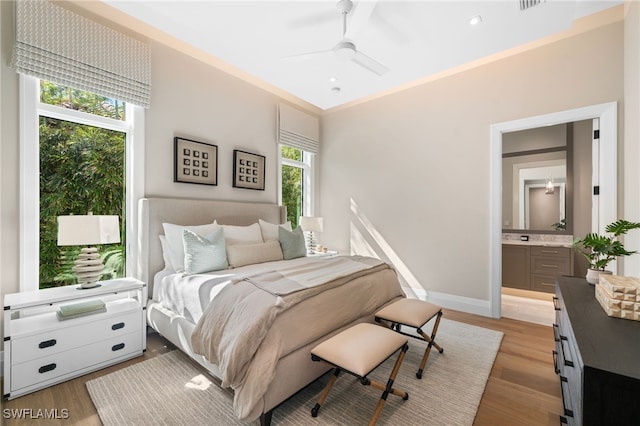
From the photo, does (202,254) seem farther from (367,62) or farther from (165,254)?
(367,62)

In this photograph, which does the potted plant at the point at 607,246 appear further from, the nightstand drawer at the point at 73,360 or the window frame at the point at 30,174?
the window frame at the point at 30,174

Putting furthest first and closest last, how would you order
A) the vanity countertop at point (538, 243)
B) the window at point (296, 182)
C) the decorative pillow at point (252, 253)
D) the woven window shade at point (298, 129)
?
1. the window at point (296, 182)
2. the woven window shade at point (298, 129)
3. the vanity countertop at point (538, 243)
4. the decorative pillow at point (252, 253)

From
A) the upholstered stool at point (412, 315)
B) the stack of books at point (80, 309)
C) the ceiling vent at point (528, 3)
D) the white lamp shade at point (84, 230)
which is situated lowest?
the upholstered stool at point (412, 315)

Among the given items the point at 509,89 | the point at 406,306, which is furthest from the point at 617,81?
the point at 406,306

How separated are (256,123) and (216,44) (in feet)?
4.22

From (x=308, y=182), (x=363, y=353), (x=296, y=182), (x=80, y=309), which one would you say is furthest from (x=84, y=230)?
(x=308, y=182)

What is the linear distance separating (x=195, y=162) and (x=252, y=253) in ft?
4.50

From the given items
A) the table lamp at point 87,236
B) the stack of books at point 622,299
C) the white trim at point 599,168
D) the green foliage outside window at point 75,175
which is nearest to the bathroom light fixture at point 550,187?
the white trim at point 599,168

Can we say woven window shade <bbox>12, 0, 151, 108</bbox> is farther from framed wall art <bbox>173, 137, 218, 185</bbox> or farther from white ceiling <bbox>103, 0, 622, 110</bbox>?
framed wall art <bbox>173, 137, 218, 185</bbox>

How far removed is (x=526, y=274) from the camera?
4562mm

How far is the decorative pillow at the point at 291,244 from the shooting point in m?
3.37

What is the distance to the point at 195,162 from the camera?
338 cm

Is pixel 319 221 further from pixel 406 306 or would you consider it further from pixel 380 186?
pixel 406 306

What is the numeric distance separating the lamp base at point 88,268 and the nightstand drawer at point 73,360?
0.49 m
